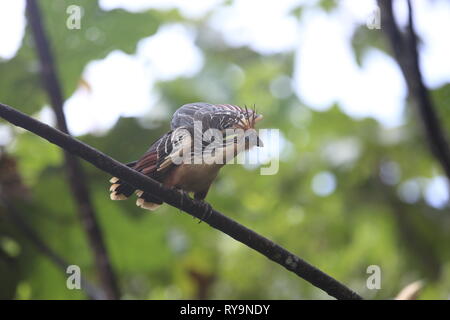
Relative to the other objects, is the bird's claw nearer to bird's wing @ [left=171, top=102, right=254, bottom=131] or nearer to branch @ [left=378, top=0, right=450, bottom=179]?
bird's wing @ [left=171, top=102, right=254, bottom=131]

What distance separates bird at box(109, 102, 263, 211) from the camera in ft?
2.64

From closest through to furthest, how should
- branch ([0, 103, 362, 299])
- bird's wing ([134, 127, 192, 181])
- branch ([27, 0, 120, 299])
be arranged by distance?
branch ([0, 103, 362, 299]), bird's wing ([134, 127, 192, 181]), branch ([27, 0, 120, 299])

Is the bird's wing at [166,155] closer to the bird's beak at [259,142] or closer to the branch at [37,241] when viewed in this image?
the bird's beak at [259,142]

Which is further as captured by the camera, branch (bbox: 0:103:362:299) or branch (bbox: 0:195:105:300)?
branch (bbox: 0:195:105:300)

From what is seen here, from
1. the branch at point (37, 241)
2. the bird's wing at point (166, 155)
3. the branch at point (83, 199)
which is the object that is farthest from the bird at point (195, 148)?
the branch at point (37, 241)

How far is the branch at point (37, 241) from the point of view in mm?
1417

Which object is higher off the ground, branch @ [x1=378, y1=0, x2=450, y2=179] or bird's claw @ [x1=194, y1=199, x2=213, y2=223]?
branch @ [x1=378, y1=0, x2=450, y2=179]

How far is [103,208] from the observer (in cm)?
148

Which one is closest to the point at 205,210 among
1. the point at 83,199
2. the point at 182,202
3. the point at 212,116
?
the point at 182,202

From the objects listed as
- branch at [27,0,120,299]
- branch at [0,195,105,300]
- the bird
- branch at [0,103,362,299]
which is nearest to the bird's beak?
the bird

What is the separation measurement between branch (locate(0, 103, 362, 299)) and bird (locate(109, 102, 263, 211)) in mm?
21

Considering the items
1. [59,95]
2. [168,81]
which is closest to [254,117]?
[59,95]

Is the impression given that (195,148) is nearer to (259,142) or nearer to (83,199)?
(259,142)

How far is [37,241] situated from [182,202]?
0.75m
